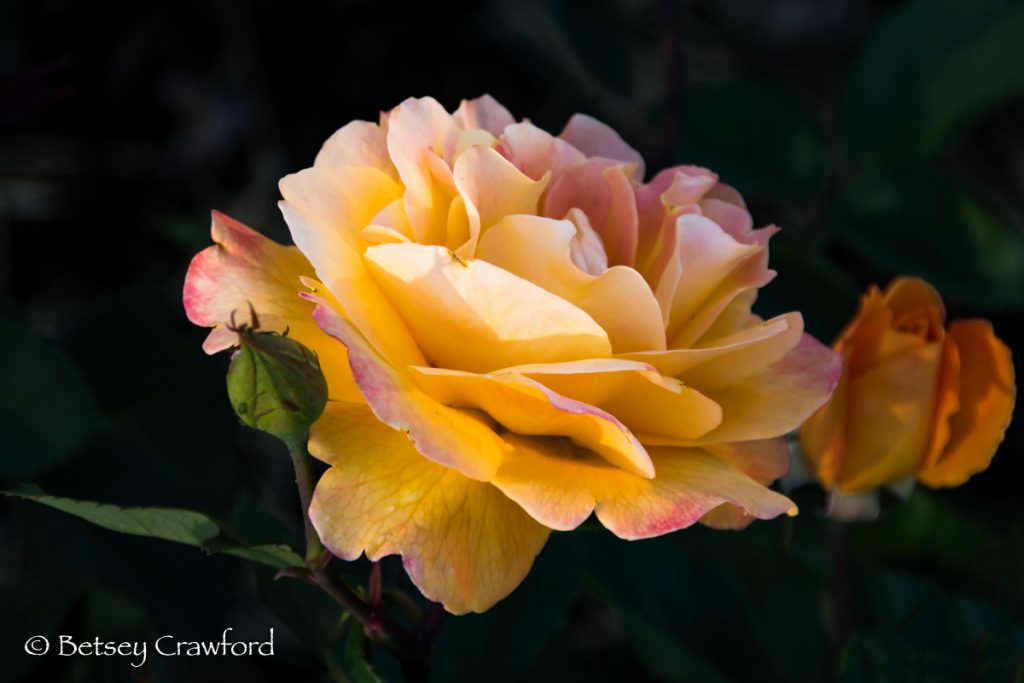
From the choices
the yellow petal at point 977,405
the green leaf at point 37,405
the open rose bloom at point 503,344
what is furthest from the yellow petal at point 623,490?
the green leaf at point 37,405

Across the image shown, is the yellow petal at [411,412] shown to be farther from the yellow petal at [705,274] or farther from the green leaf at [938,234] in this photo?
the green leaf at [938,234]

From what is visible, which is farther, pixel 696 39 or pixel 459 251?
pixel 696 39

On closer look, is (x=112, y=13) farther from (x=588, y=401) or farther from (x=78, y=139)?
(x=588, y=401)

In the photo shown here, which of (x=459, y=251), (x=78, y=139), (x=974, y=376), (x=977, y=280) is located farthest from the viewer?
(x=78, y=139)

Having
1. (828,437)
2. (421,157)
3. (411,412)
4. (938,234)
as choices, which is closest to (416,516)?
(411,412)

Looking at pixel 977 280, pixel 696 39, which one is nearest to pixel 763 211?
pixel 977 280

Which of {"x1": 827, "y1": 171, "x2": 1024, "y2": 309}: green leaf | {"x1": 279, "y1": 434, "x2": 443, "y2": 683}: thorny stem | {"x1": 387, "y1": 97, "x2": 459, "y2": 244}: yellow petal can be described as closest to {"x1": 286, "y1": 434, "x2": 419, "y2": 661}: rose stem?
{"x1": 279, "y1": 434, "x2": 443, "y2": 683}: thorny stem
